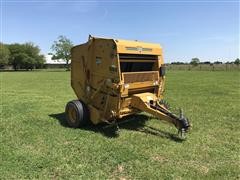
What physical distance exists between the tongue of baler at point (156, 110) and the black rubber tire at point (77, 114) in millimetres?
1321

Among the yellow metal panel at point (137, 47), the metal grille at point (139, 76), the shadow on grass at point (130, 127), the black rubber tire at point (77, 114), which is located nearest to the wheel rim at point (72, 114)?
the black rubber tire at point (77, 114)

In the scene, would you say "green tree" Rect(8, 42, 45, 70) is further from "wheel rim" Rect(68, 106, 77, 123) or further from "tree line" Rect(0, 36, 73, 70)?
"wheel rim" Rect(68, 106, 77, 123)

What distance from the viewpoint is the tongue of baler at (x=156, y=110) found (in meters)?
6.46

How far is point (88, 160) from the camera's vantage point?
5383mm

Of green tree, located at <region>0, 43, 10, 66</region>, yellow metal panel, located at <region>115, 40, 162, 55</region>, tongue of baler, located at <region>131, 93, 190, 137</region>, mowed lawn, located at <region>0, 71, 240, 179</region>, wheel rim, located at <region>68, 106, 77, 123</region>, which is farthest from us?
green tree, located at <region>0, 43, 10, 66</region>

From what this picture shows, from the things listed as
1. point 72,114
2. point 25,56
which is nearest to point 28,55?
point 25,56

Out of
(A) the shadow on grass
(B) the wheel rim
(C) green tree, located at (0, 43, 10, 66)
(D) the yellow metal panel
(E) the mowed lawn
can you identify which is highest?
(C) green tree, located at (0, 43, 10, 66)

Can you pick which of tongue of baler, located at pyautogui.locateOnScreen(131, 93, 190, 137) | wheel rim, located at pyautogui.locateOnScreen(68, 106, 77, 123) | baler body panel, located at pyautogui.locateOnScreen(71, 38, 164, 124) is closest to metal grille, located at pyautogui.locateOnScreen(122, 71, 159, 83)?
baler body panel, located at pyautogui.locateOnScreen(71, 38, 164, 124)

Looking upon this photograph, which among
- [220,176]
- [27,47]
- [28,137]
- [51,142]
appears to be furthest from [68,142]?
[27,47]

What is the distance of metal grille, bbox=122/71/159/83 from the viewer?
7.01 m

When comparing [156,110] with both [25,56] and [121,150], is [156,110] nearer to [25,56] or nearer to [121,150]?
[121,150]

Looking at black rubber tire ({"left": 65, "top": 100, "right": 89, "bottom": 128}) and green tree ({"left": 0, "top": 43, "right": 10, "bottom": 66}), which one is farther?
green tree ({"left": 0, "top": 43, "right": 10, "bottom": 66})

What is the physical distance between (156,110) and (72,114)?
2.36m

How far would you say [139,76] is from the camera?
24.2 ft
